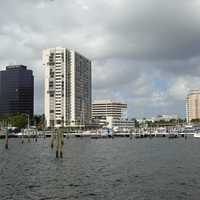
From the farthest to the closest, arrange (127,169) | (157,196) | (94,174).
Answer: (127,169) < (94,174) < (157,196)

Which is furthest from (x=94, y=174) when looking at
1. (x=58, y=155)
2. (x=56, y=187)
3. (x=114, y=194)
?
(x=58, y=155)

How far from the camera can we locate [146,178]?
233 feet

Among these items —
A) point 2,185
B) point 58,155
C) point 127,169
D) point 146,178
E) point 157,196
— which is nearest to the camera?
point 157,196

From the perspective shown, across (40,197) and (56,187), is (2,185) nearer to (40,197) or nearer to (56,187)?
(56,187)

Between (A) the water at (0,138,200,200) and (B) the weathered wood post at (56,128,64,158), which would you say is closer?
(A) the water at (0,138,200,200)

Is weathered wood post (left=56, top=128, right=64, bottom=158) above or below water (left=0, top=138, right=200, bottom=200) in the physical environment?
above

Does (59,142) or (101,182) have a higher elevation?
(59,142)

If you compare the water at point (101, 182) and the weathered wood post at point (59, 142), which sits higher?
the weathered wood post at point (59, 142)

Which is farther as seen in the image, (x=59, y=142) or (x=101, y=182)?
(x=59, y=142)

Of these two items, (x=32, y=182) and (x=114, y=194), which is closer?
(x=114, y=194)

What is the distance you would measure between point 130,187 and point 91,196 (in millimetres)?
8095

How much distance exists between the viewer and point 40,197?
180ft

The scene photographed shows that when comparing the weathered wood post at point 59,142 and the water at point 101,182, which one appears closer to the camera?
the water at point 101,182

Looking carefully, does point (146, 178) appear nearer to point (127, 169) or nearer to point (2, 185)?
point (127, 169)
